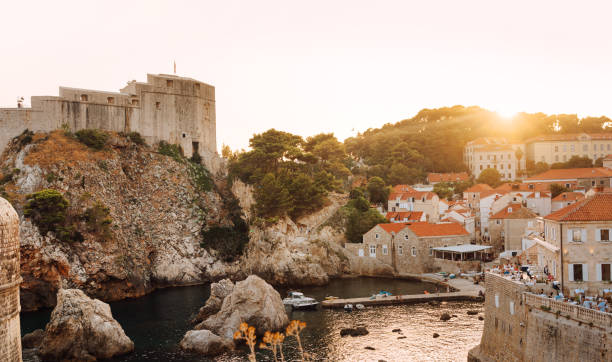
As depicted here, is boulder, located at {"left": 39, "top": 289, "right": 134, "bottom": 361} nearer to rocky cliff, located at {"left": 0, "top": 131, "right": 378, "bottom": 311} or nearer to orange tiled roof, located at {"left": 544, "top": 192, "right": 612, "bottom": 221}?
rocky cliff, located at {"left": 0, "top": 131, "right": 378, "bottom": 311}

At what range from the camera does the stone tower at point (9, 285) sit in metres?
11.3

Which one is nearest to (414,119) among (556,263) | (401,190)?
(401,190)

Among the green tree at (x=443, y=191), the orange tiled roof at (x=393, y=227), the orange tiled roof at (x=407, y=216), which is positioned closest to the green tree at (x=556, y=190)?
the green tree at (x=443, y=191)

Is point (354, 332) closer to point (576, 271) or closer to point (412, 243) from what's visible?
point (576, 271)

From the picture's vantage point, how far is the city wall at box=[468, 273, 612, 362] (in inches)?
634

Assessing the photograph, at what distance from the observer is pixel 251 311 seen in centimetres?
3198

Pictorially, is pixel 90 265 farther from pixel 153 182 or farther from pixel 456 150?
pixel 456 150

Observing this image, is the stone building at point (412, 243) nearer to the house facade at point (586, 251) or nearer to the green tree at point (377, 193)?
the green tree at point (377, 193)

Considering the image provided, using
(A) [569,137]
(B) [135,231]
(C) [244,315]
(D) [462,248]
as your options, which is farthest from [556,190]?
(B) [135,231]

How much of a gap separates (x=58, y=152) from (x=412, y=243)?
3439 cm

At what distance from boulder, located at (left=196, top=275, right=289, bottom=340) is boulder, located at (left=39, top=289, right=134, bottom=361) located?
16.8 feet

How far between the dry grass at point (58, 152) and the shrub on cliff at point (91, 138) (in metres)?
0.57

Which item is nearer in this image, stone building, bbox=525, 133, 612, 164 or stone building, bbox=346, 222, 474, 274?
stone building, bbox=346, 222, 474, 274

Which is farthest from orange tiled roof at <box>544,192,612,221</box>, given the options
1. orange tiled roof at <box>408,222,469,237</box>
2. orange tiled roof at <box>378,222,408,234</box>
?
orange tiled roof at <box>378,222,408,234</box>
